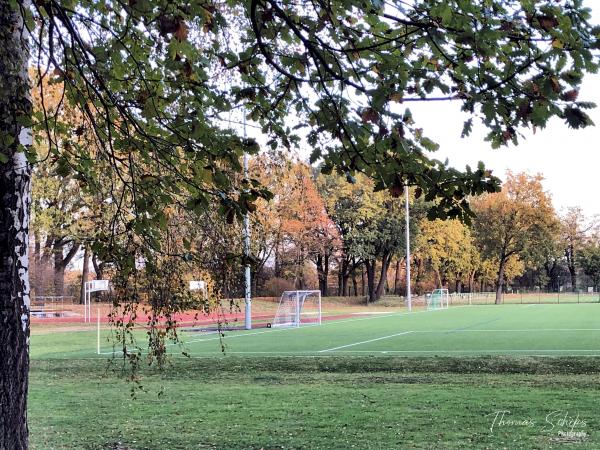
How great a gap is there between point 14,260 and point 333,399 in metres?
6.28

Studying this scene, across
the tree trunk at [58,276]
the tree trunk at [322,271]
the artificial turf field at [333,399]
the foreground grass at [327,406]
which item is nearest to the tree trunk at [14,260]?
the artificial turf field at [333,399]

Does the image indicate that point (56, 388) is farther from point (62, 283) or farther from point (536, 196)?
point (536, 196)

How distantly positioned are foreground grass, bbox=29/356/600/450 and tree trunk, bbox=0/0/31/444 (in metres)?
1.67

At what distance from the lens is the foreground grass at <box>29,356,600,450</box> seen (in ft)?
22.7

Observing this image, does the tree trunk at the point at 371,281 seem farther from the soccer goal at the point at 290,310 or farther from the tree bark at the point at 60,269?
the tree bark at the point at 60,269

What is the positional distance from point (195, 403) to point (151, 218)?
18.3ft

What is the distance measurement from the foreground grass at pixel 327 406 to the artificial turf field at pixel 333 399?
0.02 metres

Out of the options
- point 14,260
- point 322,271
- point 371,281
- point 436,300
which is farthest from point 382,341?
point 322,271

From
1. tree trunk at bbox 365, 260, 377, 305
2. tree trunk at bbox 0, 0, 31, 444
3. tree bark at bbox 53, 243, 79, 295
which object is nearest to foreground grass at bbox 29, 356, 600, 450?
tree trunk at bbox 0, 0, 31, 444

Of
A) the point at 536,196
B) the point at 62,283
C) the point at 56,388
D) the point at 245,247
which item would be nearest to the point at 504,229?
the point at 536,196

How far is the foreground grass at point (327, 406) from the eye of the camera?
6922 millimetres

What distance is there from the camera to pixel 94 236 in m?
4.86

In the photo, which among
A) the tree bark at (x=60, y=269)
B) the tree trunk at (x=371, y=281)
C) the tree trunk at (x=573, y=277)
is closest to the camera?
the tree bark at (x=60, y=269)

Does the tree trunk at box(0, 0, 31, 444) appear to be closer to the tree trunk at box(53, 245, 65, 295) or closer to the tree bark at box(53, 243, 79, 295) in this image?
the tree bark at box(53, 243, 79, 295)
